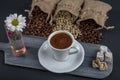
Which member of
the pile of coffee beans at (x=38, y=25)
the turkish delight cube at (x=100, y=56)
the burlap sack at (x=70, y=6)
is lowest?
the turkish delight cube at (x=100, y=56)

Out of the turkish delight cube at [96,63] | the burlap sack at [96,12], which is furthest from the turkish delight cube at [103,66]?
the burlap sack at [96,12]

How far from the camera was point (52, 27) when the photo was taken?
87 centimetres

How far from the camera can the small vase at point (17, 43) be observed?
2.56 feet

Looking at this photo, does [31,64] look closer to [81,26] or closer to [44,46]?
[44,46]

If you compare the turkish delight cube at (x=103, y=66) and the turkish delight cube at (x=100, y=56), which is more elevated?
the turkish delight cube at (x=100, y=56)

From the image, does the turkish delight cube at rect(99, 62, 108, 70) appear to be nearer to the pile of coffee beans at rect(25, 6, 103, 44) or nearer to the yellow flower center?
the pile of coffee beans at rect(25, 6, 103, 44)

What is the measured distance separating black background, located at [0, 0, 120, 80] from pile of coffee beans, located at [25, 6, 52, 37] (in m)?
0.04

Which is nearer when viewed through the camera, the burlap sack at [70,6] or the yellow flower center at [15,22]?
the yellow flower center at [15,22]

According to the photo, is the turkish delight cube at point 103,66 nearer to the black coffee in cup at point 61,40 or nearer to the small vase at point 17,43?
the black coffee in cup at point 61,40

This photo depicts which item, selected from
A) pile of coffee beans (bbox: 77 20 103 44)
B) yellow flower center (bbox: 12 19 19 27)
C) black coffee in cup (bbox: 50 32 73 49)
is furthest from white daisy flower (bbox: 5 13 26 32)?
pile of coffee beans (bbox: 77 20 103 44)

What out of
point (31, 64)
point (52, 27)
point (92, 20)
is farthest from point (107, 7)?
point (31, 64)

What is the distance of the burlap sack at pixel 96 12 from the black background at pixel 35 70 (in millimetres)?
36

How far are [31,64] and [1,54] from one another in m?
0.10

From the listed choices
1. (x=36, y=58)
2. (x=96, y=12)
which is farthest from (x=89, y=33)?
(x=36, y=58)
